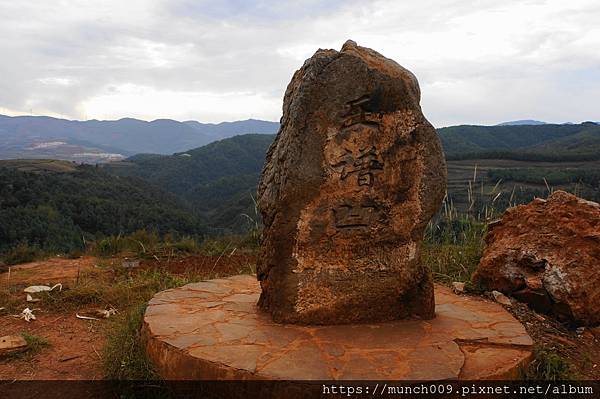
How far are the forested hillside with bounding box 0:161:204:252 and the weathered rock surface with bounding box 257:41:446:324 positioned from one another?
9.67 meters

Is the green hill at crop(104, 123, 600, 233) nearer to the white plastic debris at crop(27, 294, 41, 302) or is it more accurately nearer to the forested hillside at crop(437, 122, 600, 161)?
the forested hillside at crop(437, 122, 600, 161)

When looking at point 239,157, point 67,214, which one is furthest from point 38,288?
point 239,157

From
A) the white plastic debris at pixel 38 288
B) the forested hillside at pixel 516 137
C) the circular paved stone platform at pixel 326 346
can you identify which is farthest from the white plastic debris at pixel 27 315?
the forested hillside at pixel 516 137

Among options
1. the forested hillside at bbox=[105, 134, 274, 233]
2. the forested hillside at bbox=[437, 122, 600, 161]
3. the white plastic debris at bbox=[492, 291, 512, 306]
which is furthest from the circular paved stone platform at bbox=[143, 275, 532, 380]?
the forested hillside at bbox=[437, 122, 600, 161]

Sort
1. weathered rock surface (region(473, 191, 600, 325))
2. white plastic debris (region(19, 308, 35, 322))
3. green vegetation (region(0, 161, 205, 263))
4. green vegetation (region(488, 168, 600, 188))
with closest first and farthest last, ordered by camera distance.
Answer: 1. weathered rock surface (region(473, 191, 600, 325))
2. white plastic debris (region(19, 308, 35, 322))
3. green vegetation (region(0, 161, 205, 263))
4. green vegetation (region(488, 168, 600, 188))

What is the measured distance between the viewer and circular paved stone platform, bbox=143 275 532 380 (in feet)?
9.59

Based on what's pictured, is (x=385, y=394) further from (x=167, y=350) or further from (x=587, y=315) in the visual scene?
(x=587, y=315)

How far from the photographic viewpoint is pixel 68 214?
18.2m

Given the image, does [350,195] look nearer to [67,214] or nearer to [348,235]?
[348,235]

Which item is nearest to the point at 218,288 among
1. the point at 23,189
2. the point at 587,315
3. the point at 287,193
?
the point at 287,193

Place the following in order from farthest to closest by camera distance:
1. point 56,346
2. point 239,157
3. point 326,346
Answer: point 239,157
point 56,346
point 326,346

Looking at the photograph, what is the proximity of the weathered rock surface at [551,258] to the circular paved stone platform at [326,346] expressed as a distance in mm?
727

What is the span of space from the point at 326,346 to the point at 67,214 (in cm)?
1679

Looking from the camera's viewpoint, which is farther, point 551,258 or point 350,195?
point 551,258
